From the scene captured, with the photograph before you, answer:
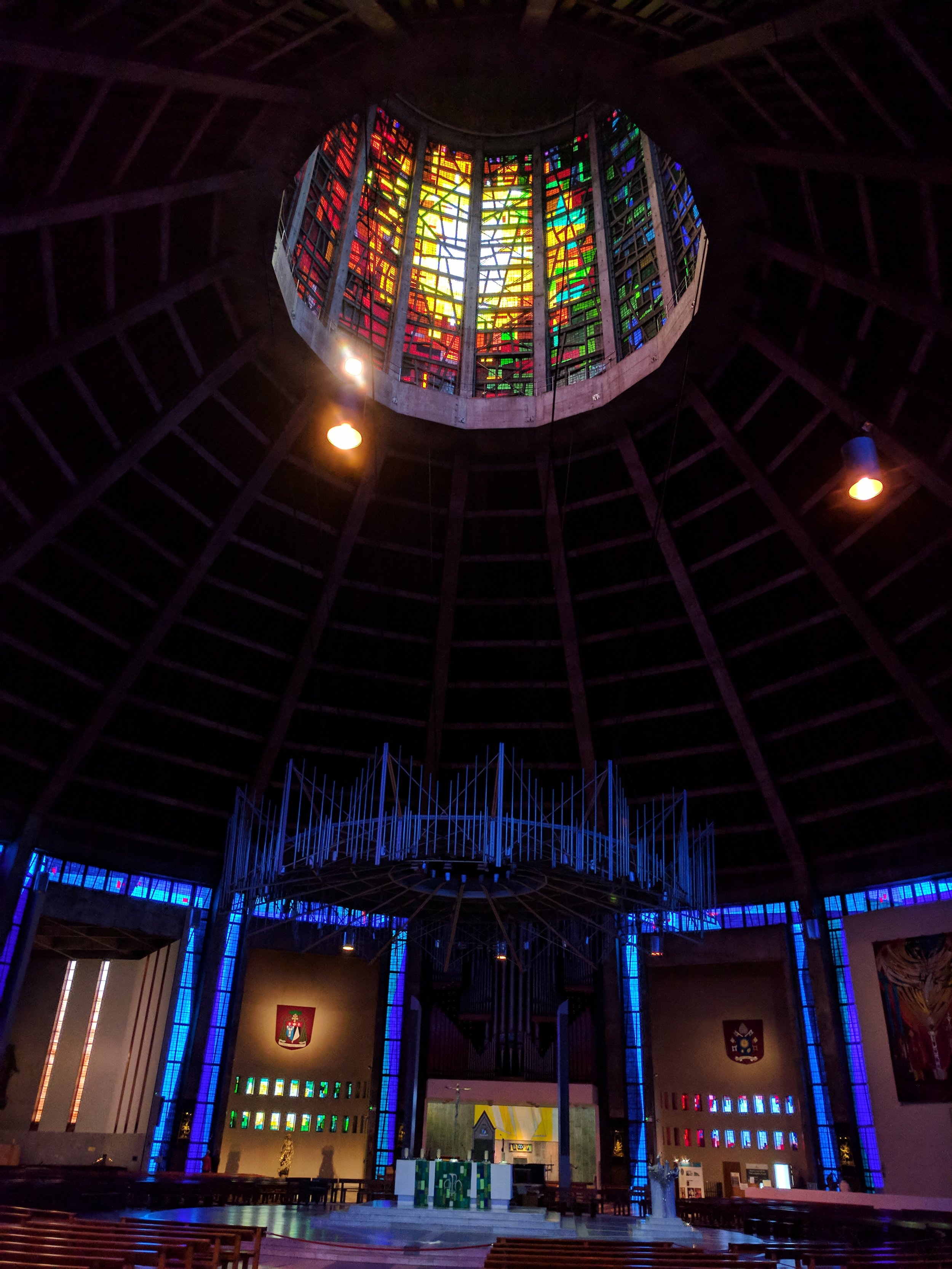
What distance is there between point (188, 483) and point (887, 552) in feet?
60.2

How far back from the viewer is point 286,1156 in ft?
100

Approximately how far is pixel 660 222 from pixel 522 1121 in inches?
1095

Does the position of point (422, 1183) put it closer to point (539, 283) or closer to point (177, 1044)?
point (177, 1044)

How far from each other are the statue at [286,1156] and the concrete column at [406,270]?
2480cm

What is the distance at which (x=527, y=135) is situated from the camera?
2866cm

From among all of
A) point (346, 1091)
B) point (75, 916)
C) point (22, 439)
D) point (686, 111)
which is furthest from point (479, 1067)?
point (686, 111)

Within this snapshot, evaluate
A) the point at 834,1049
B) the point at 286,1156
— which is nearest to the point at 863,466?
the point at 834,1049

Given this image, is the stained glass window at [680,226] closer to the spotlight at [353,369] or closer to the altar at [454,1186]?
the spotlight at [353,369]

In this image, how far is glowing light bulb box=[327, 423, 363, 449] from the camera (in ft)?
47.2

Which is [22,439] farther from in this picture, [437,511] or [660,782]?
[660,782]

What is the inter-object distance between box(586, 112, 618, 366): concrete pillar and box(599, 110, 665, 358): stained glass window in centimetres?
11

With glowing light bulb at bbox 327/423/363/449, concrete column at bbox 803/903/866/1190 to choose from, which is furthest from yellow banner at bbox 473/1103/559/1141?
glowing light bulb at bbox 327/423/363/449

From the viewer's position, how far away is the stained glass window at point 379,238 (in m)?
26.2

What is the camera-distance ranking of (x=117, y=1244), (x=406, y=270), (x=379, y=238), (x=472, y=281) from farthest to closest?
(x=472, y=281)
(x=406, y=270)
(x=379, y=238)
(x=117, y=1244)
